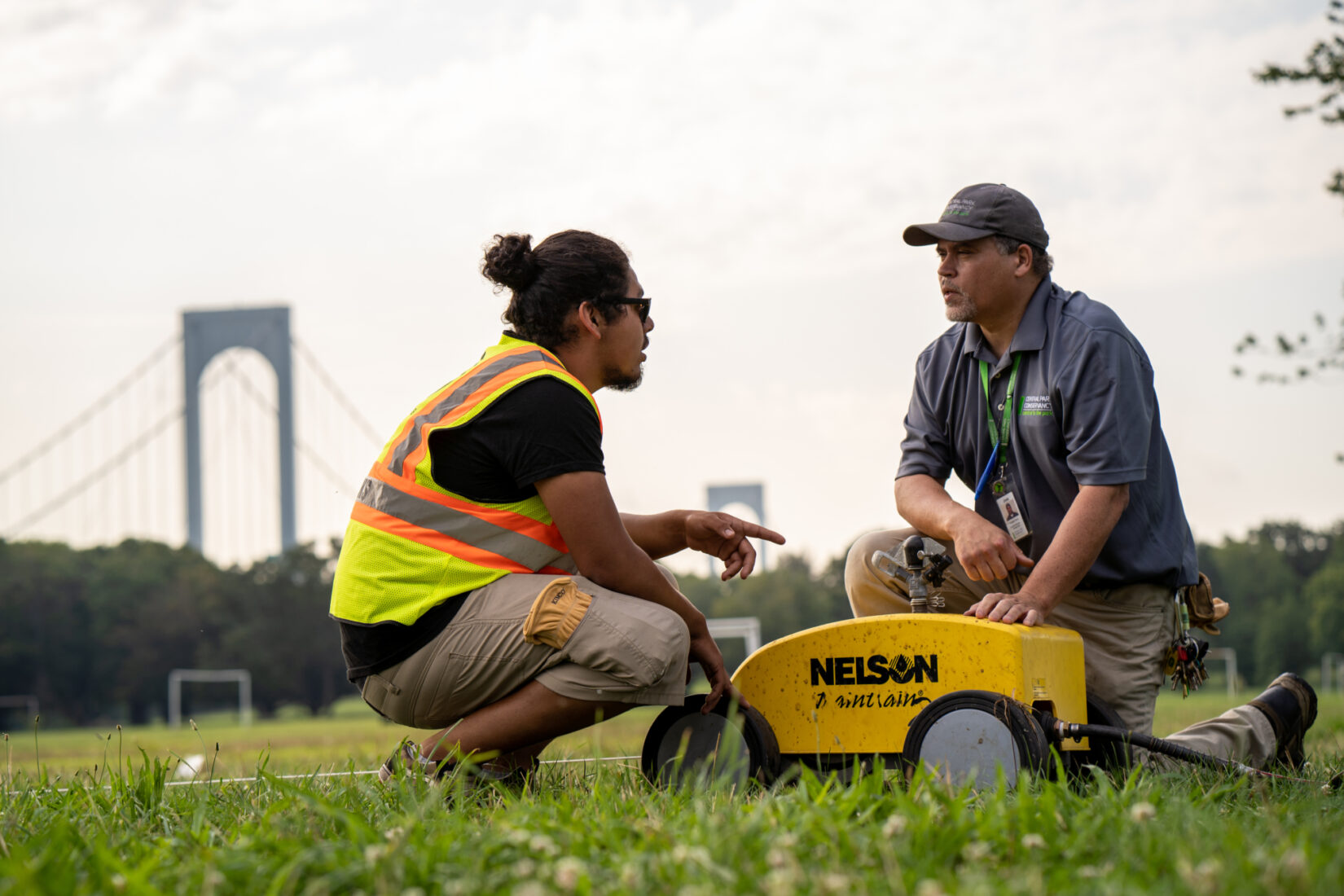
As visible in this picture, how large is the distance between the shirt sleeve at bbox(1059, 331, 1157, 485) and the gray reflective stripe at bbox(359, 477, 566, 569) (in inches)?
56.8

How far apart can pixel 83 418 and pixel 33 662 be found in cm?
1087

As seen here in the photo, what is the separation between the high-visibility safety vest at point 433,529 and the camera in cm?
300

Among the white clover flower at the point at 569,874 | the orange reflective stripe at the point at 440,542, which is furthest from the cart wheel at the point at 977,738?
the white clover flower at the point at 569,874

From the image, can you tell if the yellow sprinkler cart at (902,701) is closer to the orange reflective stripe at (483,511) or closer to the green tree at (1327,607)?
the orange reflective stripe at (483,511)

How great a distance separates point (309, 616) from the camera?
56312mm

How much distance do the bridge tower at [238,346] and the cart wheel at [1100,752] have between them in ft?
194

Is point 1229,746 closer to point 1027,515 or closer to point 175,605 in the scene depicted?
point 1027,515

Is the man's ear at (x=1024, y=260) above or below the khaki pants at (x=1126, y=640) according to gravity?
above

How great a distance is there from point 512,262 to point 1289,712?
2691 mm

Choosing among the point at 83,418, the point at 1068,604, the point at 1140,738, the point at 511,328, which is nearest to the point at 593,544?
the point at 511,328

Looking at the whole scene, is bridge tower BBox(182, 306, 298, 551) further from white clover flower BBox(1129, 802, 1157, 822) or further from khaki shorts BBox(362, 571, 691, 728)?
white clover flower BBox(1129, 802, 1157, 822)

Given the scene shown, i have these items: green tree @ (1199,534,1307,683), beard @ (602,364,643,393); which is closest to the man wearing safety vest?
beard @ (602,364,643,393)

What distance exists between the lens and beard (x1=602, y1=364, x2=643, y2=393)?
3424 millimetres

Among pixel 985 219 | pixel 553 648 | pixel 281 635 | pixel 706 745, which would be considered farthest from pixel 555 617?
pixel 281 635
